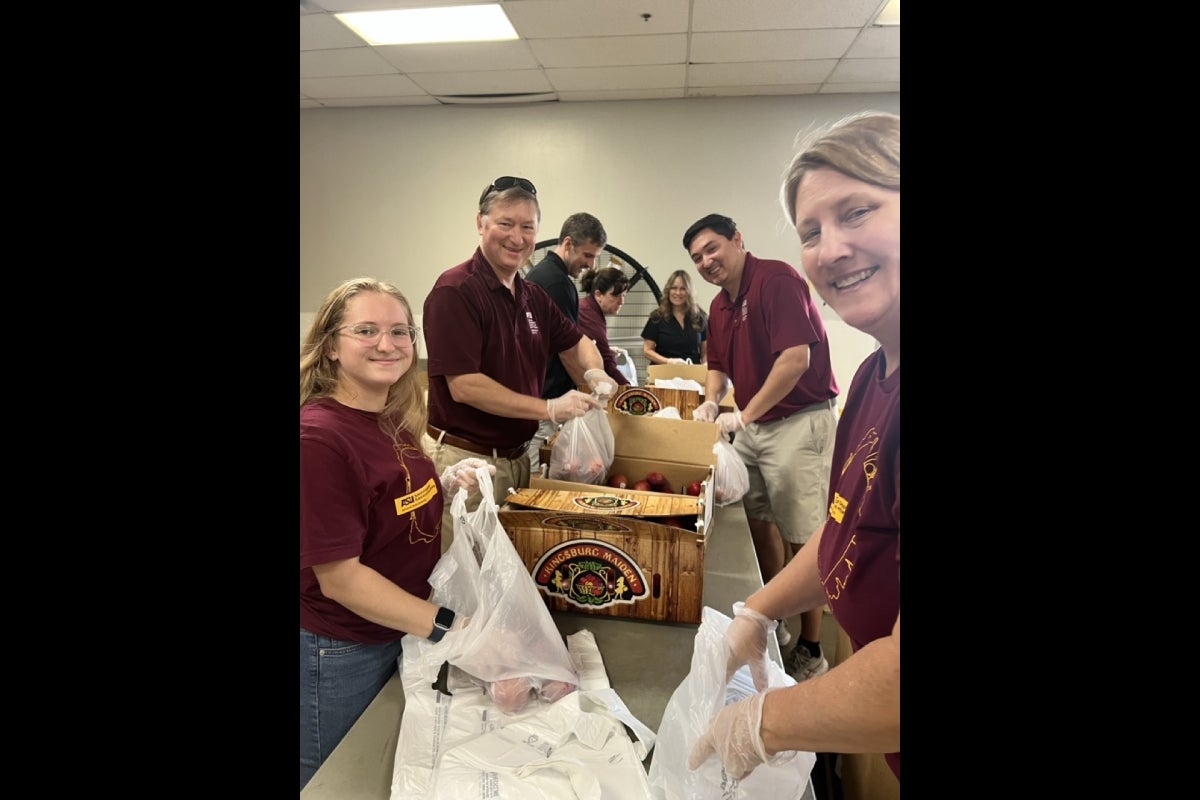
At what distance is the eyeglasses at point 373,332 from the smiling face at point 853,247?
0.44 metres

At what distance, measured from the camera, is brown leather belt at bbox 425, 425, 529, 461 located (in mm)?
847

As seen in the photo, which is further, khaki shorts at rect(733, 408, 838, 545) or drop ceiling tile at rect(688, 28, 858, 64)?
khaki shorts at rect(733, 408, 838, 545)

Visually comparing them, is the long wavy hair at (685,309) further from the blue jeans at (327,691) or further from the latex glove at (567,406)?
the blue jeans at (327,691)

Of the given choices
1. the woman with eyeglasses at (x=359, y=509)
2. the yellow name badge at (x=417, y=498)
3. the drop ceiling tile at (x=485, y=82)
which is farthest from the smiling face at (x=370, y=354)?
the drop ceiling tile at (x=485, y=82)

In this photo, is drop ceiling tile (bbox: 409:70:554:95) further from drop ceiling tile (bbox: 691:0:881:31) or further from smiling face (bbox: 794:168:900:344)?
smiling face (bbox: 794:168:900:344)

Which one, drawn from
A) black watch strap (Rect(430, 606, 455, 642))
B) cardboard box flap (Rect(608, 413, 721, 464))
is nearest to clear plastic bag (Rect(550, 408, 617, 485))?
cardboard box flap (Rect(608, 413, 721, 464))

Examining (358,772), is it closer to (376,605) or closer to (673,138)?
(376,605)

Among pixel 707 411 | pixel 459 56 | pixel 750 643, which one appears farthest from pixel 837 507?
pixel 707 411

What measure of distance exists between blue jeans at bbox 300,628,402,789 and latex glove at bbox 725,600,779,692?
0.46m

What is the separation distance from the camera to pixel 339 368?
65 centimetres

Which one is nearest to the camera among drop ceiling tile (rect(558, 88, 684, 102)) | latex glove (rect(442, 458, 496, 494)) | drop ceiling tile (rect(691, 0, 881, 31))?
drop ceiling tile (rect(691, 0, 881, 31))

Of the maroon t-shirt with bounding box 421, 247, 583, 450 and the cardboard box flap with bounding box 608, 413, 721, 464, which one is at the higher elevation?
the maroon t-shirt with bounding box 421, 247, 583, 450

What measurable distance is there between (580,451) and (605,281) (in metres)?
0.30

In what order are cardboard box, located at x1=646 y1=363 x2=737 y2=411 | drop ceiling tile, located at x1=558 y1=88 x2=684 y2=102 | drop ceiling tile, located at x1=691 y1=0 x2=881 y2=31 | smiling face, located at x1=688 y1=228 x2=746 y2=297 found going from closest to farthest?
1. drop ceiling tile, located at x1=691 y1=0 x2=881 y2=31
2. drop ceiling tile, located at x1=558 y1=88 x2=684 y2=102
3. smiling face, located at x1=688 y1=228 x2=746 y2=297
4. cardboard box, located at x1=646 y1=363 x2=737 y2=411
